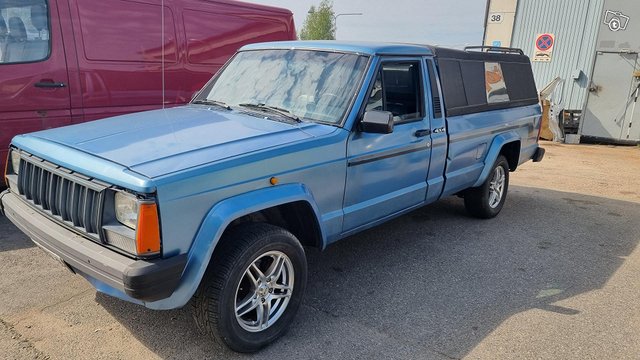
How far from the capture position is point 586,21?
43.4 ft

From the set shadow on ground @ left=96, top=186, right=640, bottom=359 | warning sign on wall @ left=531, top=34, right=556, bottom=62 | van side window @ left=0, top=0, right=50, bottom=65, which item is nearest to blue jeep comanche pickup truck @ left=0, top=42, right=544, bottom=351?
shadow on ground @ left=96, top=186, right=640, bottom=359

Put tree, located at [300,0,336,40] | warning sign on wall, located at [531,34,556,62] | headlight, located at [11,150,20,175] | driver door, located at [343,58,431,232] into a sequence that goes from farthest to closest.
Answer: tree, located at [300,0,336,40] → warning sign on wall, located at [531,34,556,62] → driver door, located at [343,58,431,232] → headlight, located at [11,150,20,175]

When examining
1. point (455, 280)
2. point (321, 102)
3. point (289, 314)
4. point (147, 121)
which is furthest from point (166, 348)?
point (455, 280)

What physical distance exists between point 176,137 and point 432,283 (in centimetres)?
235

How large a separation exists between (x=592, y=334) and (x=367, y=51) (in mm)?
2595

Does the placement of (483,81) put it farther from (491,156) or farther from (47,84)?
(47,84)

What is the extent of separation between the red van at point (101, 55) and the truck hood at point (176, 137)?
183 centimetres

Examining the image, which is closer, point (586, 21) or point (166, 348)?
point (166, 348)

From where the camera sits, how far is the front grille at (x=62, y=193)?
253 centimetres

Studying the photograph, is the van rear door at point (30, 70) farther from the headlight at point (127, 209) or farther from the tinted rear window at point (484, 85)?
the tinted rear window at point (484, 85)

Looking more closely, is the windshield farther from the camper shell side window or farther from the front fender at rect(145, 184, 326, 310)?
the camper shell side window

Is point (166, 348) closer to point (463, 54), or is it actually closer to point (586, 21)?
point (463, 54)

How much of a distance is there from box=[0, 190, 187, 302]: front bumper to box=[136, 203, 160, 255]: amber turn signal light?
69 millimetres

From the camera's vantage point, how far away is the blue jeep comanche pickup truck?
244 centimetres
